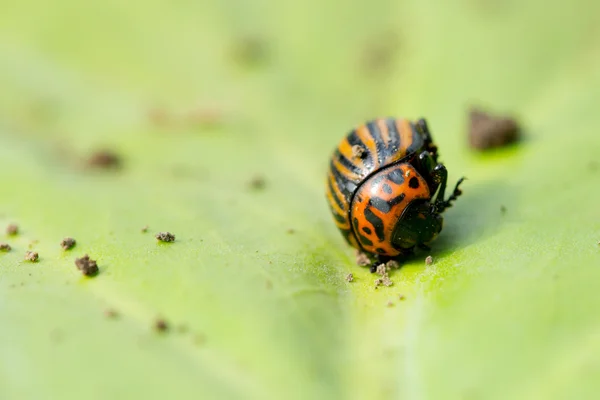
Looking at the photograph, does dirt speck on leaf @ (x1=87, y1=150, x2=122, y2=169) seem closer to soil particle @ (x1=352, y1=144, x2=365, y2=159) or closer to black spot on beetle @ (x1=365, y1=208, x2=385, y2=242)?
soil particle @ (x1=352, y1=144, x2=365, y2=159)

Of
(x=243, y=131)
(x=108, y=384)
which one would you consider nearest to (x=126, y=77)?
(x=243, y=131)

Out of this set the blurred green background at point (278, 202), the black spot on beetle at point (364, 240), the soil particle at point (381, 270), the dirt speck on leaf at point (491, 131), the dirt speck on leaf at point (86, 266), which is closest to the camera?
the blurred green background at point (278, 202)

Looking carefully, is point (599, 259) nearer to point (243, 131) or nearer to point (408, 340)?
point (408, 340)

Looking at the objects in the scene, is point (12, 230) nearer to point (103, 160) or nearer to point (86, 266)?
point (86, 266)

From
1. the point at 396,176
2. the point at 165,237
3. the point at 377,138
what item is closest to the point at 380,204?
the point at 396,176

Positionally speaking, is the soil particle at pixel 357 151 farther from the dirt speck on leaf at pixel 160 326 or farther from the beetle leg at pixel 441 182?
the dirt speck on leaf at pixel 160 326

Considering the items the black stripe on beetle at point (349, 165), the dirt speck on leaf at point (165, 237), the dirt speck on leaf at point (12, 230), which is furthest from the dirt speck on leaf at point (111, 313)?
the black stripe on beetle at point (349, 165)
